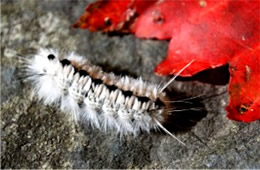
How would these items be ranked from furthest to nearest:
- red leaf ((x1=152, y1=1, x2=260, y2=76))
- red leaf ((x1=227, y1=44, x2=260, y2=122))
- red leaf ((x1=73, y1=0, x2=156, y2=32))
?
red leaf ((x1=73, y1=0, x2=156, y2=32)) → red leaf ((x1=152, y1=1, x2=260, y2=76)) → red leaf ((x1=227, y1=44, x2=260, y2=122))

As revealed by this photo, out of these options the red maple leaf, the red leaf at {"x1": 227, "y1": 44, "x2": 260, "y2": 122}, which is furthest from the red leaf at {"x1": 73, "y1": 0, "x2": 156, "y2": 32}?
the red leaf at {"x1": 227, "y1": 44, "x2": 260, "y2": 122}

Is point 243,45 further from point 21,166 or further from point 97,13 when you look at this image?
point 21,166

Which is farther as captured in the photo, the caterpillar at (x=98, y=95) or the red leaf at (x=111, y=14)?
the red leaf at (x=111, y=14)

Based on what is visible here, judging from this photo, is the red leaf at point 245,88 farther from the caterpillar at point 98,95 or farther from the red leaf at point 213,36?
the caterpillar at point 98,95

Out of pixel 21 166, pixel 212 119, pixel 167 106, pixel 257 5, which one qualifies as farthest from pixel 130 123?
pixel 257 5

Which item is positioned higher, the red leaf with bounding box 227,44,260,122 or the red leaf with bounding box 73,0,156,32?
the red leaf with bounding box 73,0,156,32

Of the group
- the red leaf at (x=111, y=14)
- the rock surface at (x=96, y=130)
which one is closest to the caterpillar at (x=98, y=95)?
the rock surface at (x=96, y=130)

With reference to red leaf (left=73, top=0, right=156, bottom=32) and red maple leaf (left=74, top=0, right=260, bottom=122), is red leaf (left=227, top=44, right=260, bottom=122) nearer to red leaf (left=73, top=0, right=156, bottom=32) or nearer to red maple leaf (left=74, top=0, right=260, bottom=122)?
red maple leaf (left=74, top=0, right=260, bottom=122)

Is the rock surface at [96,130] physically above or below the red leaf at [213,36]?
below
